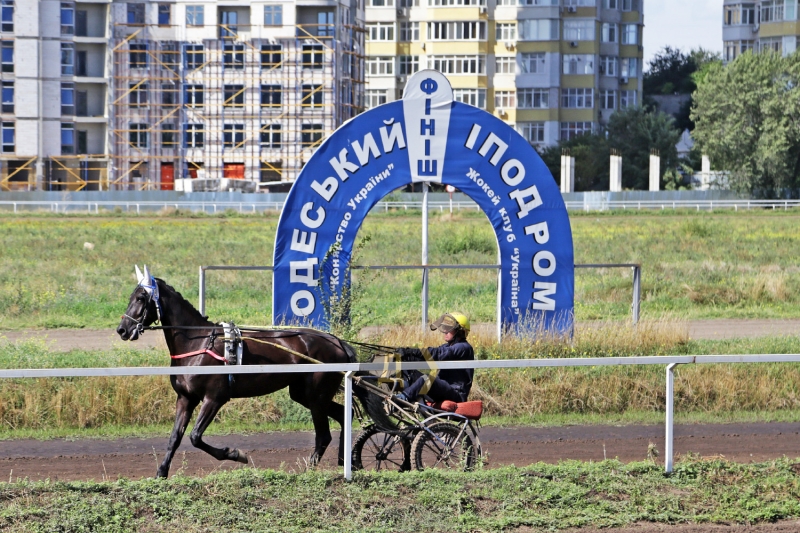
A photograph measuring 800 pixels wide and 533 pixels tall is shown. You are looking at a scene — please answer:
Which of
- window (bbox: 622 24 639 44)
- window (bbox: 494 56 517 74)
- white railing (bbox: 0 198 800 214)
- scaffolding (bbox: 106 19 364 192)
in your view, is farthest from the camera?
window (bbox: 622 24 639 44)

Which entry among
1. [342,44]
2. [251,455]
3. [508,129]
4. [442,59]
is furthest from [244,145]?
[251,455]

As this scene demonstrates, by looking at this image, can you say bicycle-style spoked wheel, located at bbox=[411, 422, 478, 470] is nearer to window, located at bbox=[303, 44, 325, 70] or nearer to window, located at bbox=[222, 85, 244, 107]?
window, located at bbox=[303, 44, 325, 70]

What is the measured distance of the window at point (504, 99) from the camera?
99562mm

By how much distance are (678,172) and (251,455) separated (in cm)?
8189

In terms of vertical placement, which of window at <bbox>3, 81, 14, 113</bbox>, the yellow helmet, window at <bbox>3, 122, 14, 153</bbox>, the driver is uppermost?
window at <bbox>3, 81, 14, 113</bbox>

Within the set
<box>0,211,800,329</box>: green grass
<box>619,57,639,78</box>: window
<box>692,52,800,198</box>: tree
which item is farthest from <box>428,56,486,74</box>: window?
<box>0,211,800,329</box>: green grass

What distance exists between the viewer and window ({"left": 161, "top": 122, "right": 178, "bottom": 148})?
80000mm

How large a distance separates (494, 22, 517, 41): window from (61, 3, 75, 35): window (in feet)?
122

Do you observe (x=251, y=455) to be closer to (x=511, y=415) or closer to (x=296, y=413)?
(x=296, y=413)

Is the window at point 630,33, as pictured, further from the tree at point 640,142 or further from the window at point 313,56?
the window at point 313,56

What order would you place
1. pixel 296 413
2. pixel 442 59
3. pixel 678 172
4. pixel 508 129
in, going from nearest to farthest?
pixel 296 413, pixel 508 129, pixel 678 172, pixel 442 59

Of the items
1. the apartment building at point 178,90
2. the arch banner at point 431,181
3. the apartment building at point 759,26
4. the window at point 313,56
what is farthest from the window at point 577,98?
the arch banner at point 431,181

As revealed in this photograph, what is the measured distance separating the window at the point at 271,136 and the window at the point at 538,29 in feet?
94.5

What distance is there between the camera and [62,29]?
8025cm
